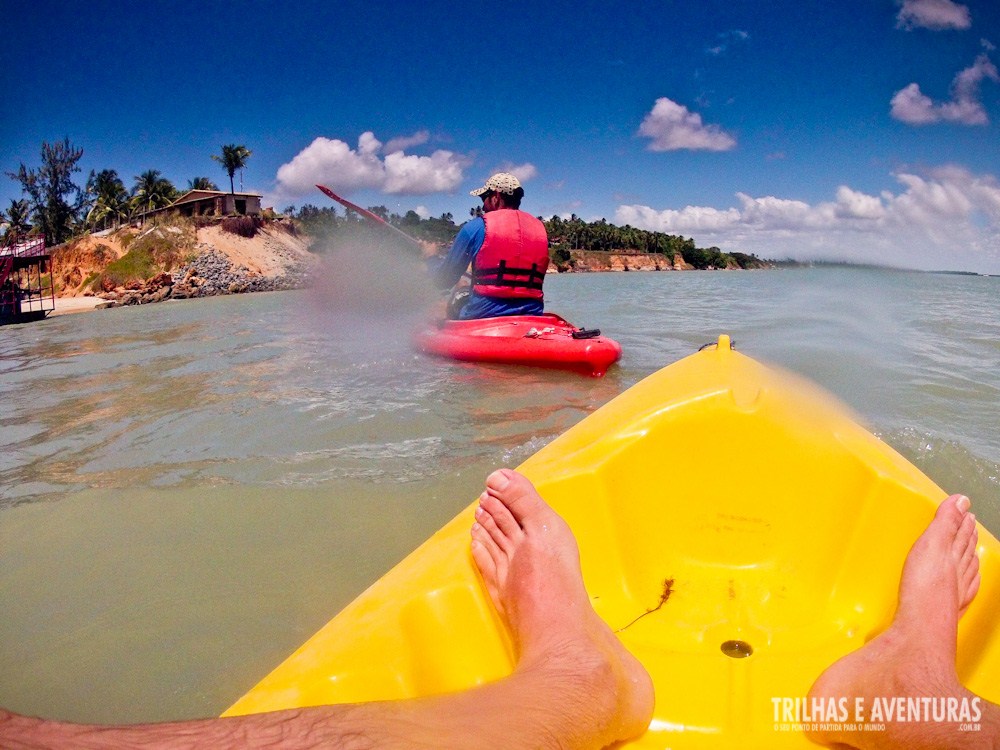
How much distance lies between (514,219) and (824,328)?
457cm

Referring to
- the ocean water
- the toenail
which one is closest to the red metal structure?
the ocean water

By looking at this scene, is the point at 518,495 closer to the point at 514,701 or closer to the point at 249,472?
the point at 514,701

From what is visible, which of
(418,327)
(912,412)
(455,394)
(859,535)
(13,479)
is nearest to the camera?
(859,535)

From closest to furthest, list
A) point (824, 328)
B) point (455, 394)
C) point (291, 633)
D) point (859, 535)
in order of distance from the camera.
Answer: point (859, 535), point (291, 633), point (455, 394), point (824, 328)

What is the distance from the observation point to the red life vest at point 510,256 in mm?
4953

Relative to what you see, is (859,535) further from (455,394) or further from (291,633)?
(455,394)

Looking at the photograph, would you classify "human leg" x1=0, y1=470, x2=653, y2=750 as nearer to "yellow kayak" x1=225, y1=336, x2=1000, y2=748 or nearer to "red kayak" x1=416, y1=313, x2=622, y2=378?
"yellow kayak" x1=225, y1=336, x2=1000, y2=748

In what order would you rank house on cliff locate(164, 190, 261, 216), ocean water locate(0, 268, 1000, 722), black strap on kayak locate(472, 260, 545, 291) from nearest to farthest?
ocean water locate(0, 268, 1000, 722) → black strap on kayak locate(472, 260, 545, 291) → house on cliff locate(164, 190, 261, 216)

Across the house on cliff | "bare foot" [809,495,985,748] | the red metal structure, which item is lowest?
"bare foot" [809,495,985,748]

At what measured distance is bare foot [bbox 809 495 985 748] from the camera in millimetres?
915

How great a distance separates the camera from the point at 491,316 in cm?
521

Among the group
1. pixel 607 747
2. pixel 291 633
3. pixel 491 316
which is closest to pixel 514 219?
pixel 491 316

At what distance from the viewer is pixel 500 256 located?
4.99 metres

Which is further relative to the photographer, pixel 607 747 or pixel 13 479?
pixel 13 479
